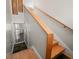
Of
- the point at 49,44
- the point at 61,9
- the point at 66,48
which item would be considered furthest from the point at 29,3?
the point at 49,44

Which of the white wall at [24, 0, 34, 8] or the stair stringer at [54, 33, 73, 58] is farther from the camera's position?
the white wall at [24, 0, 34, 8]

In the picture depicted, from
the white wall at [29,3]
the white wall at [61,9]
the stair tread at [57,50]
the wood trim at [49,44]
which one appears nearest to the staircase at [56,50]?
the stair tread at [57,50]

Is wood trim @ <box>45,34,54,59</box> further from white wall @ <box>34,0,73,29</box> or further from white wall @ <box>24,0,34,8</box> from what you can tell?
white wall @ <box>24,0,34,8</box>

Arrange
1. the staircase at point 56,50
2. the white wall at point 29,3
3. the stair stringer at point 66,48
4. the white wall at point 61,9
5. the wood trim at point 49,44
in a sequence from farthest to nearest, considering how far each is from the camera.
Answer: the white wall at point 29,3 < the stair stringer at point 66,48 < the white wall at point 61,9 < the staircase at point 56,50 < the wood trim at point 49,44

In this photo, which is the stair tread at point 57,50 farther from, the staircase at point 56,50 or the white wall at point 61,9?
the white wall at point 61,9

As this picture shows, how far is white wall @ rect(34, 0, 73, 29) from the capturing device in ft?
10.6

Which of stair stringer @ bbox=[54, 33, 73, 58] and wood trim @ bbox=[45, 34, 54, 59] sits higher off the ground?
wood trim @ bbox=[45, 34, 54, 59]

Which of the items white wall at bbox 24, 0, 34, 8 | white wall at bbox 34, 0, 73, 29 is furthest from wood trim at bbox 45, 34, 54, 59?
white wall at bbox 24, 0, 34, 8

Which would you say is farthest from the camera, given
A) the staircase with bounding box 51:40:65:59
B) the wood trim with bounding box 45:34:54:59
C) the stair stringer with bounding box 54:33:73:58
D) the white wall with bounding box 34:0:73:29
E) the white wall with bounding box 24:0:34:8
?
the white wall with bounding box 24:0:34:8

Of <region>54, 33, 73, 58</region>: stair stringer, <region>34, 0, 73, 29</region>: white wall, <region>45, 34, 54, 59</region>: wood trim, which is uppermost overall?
<region>34, 0, 73, 29</region>: white wall

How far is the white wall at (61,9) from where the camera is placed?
3217mm

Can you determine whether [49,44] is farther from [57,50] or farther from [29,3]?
[29,3]
